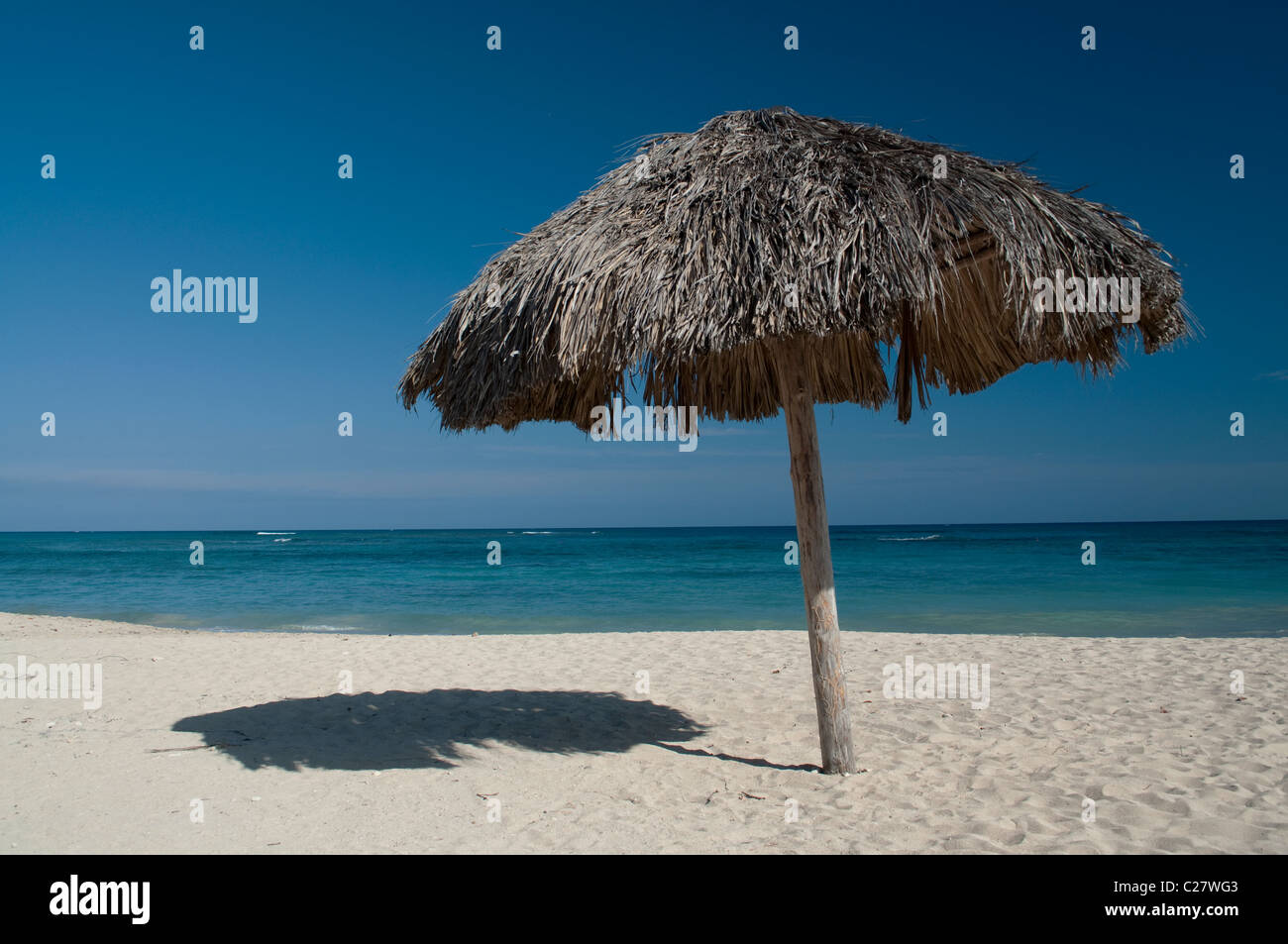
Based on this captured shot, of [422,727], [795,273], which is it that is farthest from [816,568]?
[422,727]

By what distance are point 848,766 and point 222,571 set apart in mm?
30168

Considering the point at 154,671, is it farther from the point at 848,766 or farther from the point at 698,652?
the point at 848,766

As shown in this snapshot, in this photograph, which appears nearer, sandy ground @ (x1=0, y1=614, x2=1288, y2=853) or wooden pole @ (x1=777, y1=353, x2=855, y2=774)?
sandy ground @ (x1=0, y1=614, x2=1288, y2=853)

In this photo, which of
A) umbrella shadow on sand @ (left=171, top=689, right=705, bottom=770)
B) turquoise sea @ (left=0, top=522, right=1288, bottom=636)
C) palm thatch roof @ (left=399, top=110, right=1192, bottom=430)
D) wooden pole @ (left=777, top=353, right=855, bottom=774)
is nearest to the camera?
palm thatch roof @ (left=399, top=110, right=1192, bottom=430)

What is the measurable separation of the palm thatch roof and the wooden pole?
327 millimetres

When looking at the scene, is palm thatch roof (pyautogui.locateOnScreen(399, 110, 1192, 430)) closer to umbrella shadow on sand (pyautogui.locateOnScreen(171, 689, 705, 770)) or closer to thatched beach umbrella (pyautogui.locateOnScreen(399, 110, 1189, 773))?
thatched beach umbrella (pyautogui.locateOnScreen(399, 110, 1189, 773))

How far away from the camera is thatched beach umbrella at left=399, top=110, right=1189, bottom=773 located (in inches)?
131

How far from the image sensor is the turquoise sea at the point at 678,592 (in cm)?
1424

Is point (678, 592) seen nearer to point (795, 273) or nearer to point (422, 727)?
point (422, 727)

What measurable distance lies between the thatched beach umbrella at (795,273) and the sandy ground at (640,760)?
762mm

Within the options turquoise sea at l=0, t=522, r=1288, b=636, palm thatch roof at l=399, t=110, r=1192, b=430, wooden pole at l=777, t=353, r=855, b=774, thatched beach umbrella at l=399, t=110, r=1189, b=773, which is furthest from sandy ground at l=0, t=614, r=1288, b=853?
turquoise sea at l=0, t=522, r=1288, b=636
